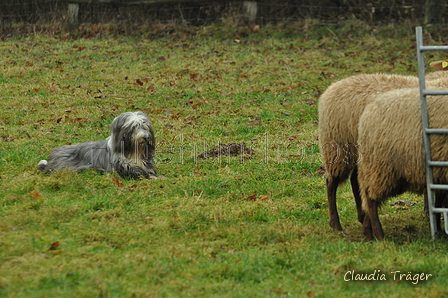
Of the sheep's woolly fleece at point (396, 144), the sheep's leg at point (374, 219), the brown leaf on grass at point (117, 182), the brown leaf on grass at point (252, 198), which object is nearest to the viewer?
the sheep's woolly fleece at point (396, 144)

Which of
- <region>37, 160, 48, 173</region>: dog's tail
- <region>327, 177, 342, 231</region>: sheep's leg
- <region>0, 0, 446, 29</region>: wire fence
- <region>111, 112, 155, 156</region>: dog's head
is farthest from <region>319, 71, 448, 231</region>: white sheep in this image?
<region>0, 0, 446, 29</region>: wire fence

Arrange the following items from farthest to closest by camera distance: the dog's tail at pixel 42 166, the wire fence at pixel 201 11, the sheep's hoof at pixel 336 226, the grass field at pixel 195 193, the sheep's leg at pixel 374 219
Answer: the wire fence at pixel 201 11, the dog's tail at pixel 42 166, the sheep's hoof at pixel 336 226, the sheep's leg at pixel 374 219, the grass field at pixel 195 193

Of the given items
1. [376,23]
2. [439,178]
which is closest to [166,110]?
[439,178]

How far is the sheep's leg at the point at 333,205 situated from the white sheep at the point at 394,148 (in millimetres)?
445

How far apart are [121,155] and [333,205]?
3.02 m

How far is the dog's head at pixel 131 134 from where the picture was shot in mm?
8156

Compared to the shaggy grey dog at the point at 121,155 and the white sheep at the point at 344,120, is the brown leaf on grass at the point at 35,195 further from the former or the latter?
the white sheep at the point at 344,120

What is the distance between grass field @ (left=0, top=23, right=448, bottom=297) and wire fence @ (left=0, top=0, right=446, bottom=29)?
8.05ft

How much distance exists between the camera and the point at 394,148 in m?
5.78

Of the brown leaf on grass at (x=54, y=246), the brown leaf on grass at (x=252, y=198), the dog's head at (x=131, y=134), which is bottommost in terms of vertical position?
Result: the brown leaf on grass at (x=252, y=198)

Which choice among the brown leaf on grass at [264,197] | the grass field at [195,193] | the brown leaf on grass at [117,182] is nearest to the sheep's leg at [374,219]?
the grass field at [195,193]

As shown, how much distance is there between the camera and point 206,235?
5.97m

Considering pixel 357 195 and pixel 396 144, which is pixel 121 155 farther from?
pixel 396 144

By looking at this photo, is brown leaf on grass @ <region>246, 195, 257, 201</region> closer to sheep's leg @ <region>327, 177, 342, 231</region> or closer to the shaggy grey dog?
sheep's leg @ <region>327, 177, 342, 231</region>
